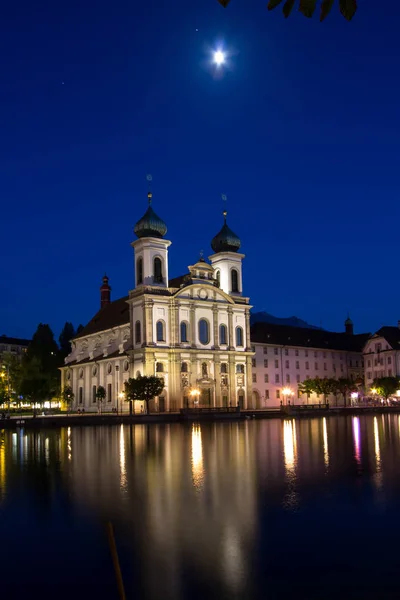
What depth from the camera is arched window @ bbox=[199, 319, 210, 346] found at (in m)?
98.5

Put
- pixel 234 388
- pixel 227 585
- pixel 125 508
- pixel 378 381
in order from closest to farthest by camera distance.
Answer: pixel 227 585
pixel 125 508
pixel 234 388
pixel 378 381

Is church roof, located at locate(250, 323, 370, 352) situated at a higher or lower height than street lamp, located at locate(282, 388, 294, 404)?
higher

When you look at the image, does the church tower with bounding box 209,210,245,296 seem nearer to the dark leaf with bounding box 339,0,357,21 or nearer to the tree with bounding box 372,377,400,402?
the tree with bounding box 372,377,400,402

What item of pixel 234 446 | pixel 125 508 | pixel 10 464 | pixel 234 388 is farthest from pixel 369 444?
pixel 234 388

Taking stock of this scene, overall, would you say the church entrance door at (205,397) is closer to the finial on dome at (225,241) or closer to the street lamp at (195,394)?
the street lamp at (195,394)

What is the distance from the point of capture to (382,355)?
398 feet

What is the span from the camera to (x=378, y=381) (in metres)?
108

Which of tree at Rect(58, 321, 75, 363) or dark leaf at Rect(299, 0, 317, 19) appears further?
tree at Rect(58, 321, 75, 363)

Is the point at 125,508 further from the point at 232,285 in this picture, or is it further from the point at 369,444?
the point at 232,285

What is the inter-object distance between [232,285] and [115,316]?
66.6 ft

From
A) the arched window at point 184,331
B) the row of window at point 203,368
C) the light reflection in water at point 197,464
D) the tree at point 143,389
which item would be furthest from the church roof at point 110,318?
the light reflection in water at point 197,464

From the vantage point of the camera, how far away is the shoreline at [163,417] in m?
71.3

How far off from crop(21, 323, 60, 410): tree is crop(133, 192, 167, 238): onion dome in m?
23.7

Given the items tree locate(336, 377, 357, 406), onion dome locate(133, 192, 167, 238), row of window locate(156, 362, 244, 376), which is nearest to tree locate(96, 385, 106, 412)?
row of window locate(156, 362, 244, 376)
